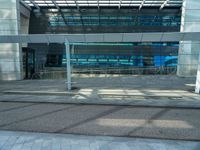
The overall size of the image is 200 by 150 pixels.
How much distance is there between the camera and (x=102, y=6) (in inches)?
1097

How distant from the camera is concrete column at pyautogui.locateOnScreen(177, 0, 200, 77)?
1977 cm

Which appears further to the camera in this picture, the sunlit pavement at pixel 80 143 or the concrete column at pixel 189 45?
→ the concrete column at pixel 189 45

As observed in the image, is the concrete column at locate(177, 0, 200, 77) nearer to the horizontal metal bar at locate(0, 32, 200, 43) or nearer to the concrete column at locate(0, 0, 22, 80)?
the horizontal metal bar at locate(0, 32, 200, 43)

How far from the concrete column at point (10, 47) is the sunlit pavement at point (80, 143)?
48.7 feet

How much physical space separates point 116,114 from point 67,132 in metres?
2.18

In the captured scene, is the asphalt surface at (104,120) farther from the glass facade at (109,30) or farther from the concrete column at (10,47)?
the glass facade at (109,30)

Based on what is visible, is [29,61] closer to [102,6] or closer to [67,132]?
[102,6]

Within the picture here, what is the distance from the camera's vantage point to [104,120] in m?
6.18

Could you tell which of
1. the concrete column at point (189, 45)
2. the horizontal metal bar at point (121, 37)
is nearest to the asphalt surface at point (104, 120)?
the horizontal metal bar at point (121, 37)

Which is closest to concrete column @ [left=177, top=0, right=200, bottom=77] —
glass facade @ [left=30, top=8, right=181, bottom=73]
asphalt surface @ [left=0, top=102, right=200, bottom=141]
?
glass facade @ [left=30, top=8, right=181, bottom=73]

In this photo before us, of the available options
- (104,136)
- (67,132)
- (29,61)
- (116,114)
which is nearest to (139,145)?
(104,136)

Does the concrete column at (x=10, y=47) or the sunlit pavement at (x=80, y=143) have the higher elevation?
the concrete column at (x=10, y=47)

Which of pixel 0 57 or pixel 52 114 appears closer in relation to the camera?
pixel 52 114

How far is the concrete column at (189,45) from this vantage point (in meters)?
Result: 19.8
